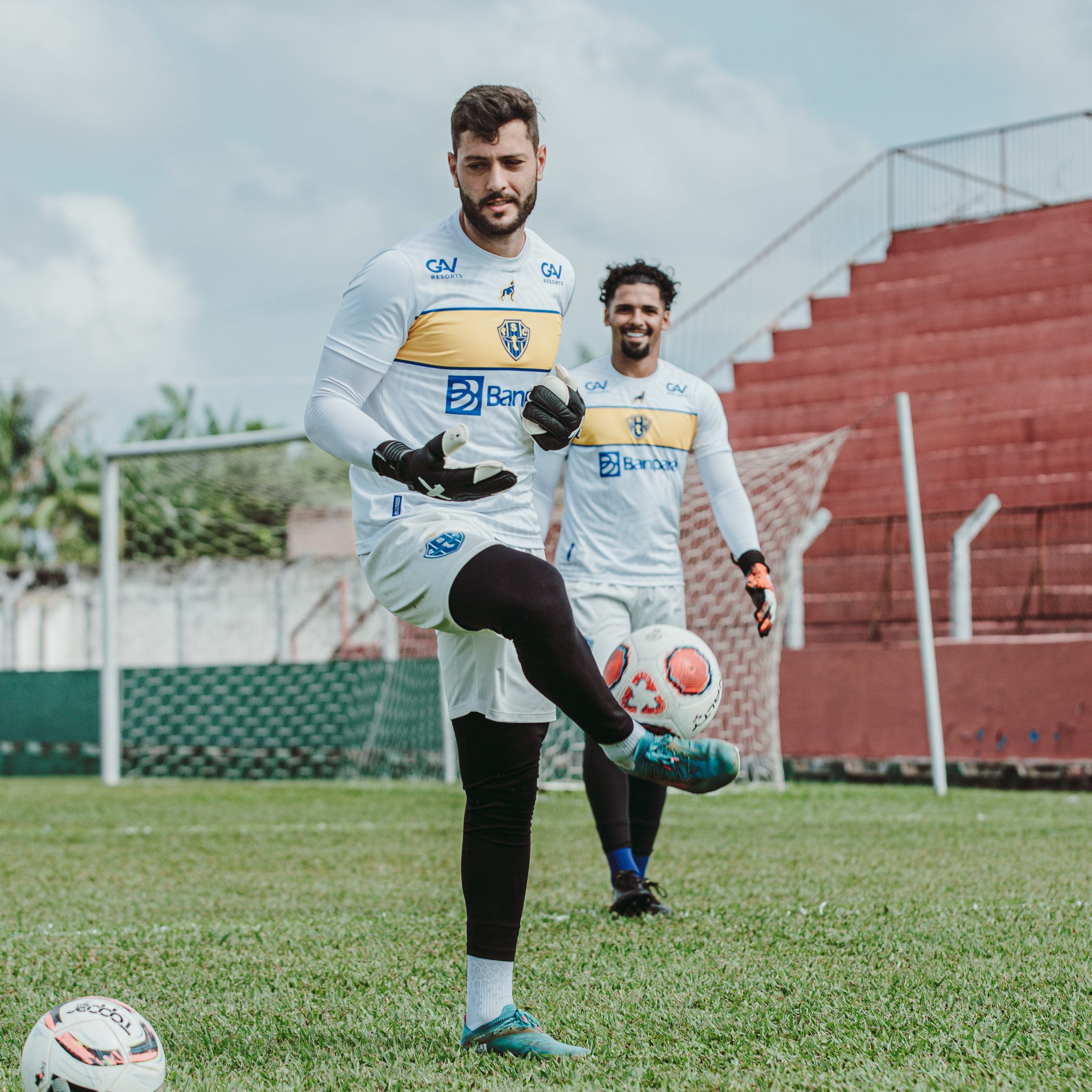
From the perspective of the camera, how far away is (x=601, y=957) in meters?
4.14

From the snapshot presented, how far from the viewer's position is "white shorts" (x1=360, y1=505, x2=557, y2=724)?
3.10 meters

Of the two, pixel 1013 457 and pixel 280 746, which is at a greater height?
pixel 1013 457

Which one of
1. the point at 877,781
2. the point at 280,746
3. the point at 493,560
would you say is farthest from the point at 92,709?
the point at 493,560

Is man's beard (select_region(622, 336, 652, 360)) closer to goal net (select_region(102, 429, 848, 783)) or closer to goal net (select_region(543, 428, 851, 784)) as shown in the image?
goal net (select_region(102, 429, 848, 783))

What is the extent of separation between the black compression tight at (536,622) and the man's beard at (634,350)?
252cm

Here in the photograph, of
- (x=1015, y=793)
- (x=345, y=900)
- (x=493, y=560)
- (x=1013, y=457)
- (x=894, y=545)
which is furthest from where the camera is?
(x=1013, y=457)

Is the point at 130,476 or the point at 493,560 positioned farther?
the point at 130,476

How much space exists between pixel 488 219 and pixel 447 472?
0.69 meters

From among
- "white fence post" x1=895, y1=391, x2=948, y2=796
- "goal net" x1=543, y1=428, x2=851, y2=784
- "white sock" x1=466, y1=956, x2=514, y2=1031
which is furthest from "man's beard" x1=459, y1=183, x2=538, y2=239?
"goal net" x1=543, y1=428, x2=851, y2=784

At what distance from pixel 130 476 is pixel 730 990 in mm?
14635

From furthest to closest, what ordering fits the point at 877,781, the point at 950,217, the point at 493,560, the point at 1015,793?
the point at 950,217 < the point at 877,781 < the point at 1015,793 < the point at 493,560

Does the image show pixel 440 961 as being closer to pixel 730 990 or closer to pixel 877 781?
pixel 730 990

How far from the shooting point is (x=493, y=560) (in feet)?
10.0

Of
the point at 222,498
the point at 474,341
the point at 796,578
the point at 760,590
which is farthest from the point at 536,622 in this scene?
the point at 222,498
